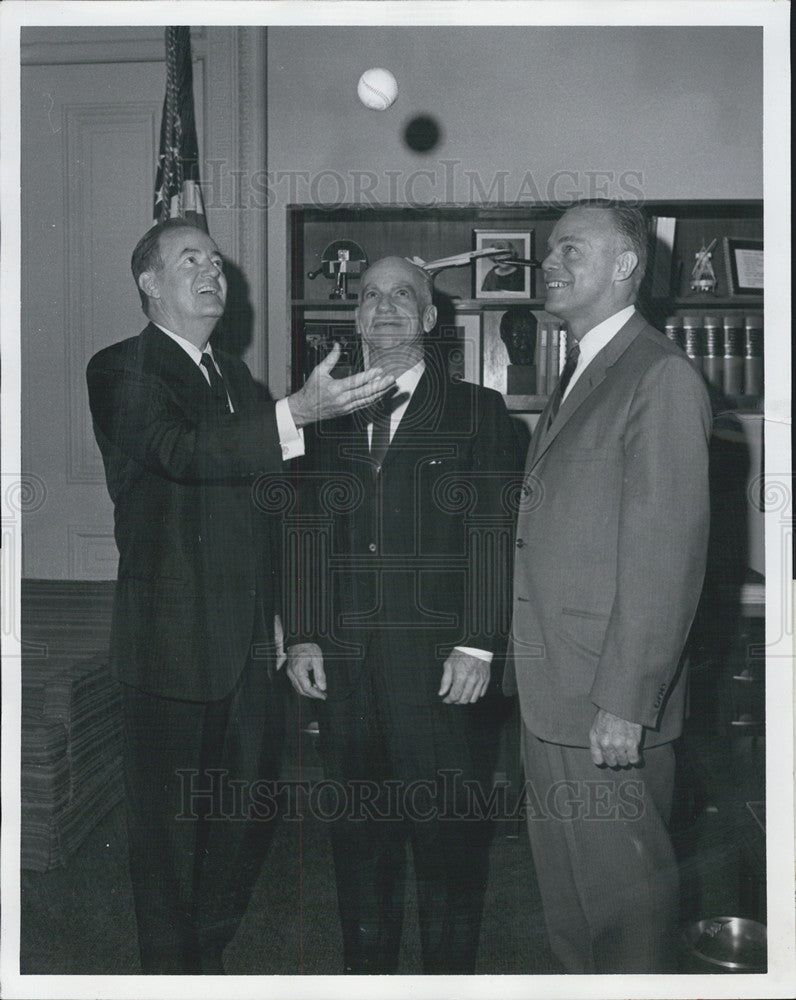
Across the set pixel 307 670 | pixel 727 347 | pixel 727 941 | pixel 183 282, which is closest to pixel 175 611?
pixel 307 670

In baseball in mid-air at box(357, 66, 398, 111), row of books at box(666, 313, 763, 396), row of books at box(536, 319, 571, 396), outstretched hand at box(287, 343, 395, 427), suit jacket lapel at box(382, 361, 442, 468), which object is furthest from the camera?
row of books at box(536, 319, 571, 396)

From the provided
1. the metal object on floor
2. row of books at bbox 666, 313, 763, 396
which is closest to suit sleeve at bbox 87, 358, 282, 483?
the metal object on floor

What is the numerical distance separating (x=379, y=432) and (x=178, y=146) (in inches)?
50.4

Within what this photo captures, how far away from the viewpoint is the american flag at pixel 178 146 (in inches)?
94.3

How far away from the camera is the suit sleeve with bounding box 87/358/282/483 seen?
70.9 inches

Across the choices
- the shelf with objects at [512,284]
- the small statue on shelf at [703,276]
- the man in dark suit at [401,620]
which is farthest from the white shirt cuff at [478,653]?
the small statue on shelf at [703,276]

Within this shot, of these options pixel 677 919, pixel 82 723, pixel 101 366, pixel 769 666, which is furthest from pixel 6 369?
pixel 677 919

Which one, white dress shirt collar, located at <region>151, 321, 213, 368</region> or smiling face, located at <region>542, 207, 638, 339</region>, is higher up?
smiling face, located at <region>542, 207, 638, 339</region>

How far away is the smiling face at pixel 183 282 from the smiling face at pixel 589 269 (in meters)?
0.76

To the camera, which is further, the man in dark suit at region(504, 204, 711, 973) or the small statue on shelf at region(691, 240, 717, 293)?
the small statue on shelf at region(691, 240, 717, 293)

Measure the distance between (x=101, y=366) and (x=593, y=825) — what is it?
4.68ft

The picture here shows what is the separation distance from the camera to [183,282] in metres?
2.02

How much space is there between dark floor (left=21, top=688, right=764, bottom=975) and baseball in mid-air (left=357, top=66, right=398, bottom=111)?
2.20 meters

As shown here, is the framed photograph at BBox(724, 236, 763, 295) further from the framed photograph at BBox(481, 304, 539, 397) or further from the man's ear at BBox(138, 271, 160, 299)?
the man's ear at BBox(138, 271, 160, 299)
